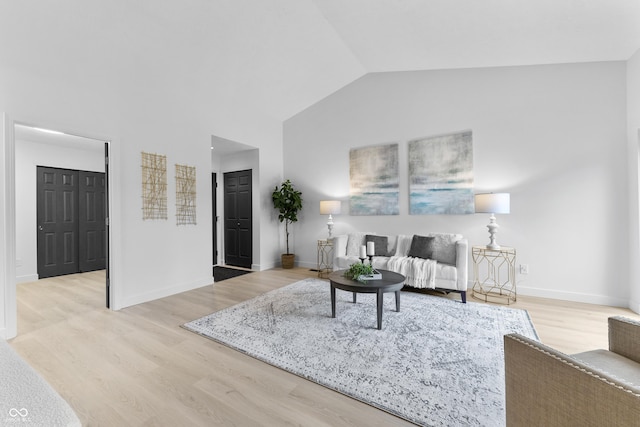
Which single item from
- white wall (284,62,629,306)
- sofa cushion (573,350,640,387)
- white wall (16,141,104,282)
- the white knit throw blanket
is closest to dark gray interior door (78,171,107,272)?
white wall (16,141,104,282)

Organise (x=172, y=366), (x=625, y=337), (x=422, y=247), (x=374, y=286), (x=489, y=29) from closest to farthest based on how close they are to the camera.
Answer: (x=625, y=337), (x=172, y=366), (x=374, y=286), (x=489, y=29), (x=422, y=247)

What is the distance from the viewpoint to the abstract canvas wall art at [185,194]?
4.02 m

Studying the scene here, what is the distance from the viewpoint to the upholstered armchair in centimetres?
81

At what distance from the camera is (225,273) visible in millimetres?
5211

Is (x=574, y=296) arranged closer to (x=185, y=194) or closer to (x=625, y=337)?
(x=625, y=337)

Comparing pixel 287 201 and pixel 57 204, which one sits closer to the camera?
pixel 57 204

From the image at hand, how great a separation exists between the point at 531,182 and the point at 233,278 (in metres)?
4.69

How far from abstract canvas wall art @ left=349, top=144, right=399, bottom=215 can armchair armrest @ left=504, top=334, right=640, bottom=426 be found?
3.74 meters

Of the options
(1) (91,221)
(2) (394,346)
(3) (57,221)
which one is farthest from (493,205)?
(3) (57,221)

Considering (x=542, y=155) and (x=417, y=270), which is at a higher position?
(x=542, y=155)

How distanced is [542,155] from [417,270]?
7.22 feet

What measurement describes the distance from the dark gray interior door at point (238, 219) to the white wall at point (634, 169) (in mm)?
5472

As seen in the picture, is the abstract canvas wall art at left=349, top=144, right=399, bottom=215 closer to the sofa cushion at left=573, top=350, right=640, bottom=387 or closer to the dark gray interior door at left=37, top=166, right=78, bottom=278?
the sofa cushion at left=573, top=350, right=640, bottom=387

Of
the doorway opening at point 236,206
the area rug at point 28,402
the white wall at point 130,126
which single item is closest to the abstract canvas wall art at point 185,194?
the white wall at point 130,126
